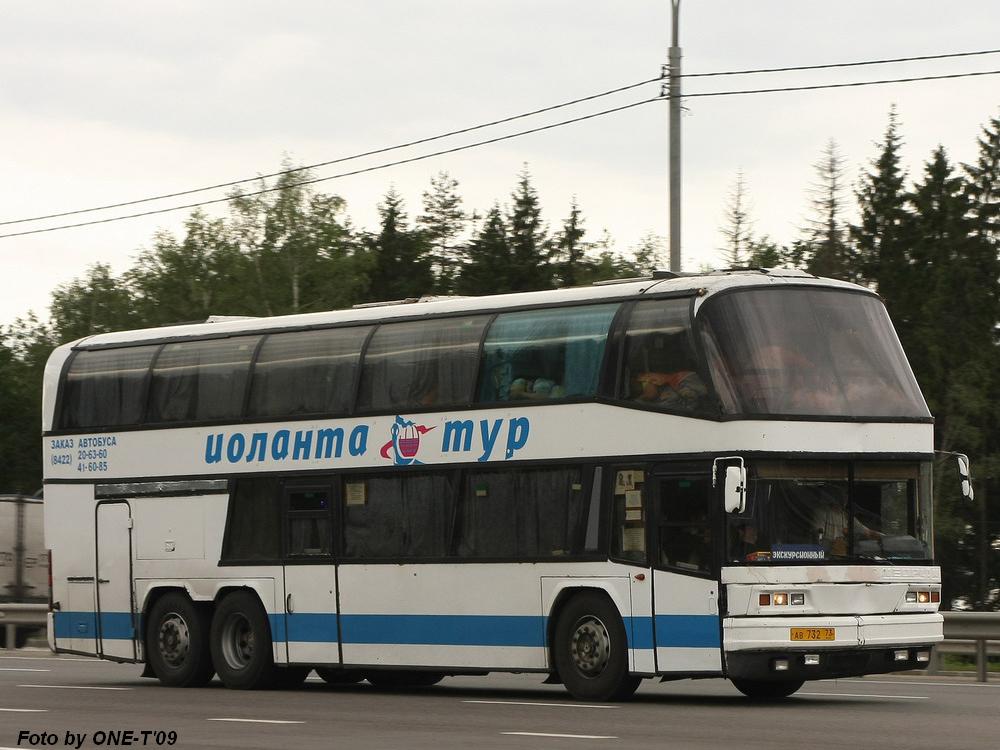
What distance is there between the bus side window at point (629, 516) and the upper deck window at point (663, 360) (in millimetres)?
707

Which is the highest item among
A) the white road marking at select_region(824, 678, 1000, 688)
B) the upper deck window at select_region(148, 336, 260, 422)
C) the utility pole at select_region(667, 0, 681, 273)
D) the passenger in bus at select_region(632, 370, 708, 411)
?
the utility pole at select_region(667, 0, 681, 273)

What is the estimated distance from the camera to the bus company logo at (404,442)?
19.4 meters

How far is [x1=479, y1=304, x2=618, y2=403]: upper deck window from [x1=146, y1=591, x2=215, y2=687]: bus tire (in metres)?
4.88

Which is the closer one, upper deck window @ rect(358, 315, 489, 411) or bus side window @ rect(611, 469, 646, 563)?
bus side window @ rect(611, 469, 646, 563)

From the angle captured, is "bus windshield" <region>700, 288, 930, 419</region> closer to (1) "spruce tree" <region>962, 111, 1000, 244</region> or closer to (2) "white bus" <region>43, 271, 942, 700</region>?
(2) "white bus" <region>43, 271, 942, 700</region>

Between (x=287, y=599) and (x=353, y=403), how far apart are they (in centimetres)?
231

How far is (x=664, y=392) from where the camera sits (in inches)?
687

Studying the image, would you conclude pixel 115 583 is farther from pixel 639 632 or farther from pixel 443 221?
pixel 443 221

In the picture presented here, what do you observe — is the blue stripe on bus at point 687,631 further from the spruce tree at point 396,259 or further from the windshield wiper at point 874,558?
the spruce tree at point 396,259

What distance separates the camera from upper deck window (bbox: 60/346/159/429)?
73.0ft

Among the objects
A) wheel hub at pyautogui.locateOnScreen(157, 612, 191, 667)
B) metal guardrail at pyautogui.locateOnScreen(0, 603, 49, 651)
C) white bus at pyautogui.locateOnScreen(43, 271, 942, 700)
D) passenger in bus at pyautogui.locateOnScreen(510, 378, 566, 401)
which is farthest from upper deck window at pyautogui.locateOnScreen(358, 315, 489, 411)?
metal guardrail at pyautogui.locateOnScreen(0, 603, 49, 651)

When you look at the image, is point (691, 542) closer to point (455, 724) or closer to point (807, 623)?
point (807, 623)

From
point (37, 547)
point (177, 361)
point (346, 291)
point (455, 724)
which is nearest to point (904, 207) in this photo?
point (346, 291)

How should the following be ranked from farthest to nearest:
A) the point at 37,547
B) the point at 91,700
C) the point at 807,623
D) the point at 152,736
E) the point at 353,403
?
1. the point at 37,547
2. the point at 353,403
3. the point at 91,700
4. the point at 807,623
5. the point at 152,736
